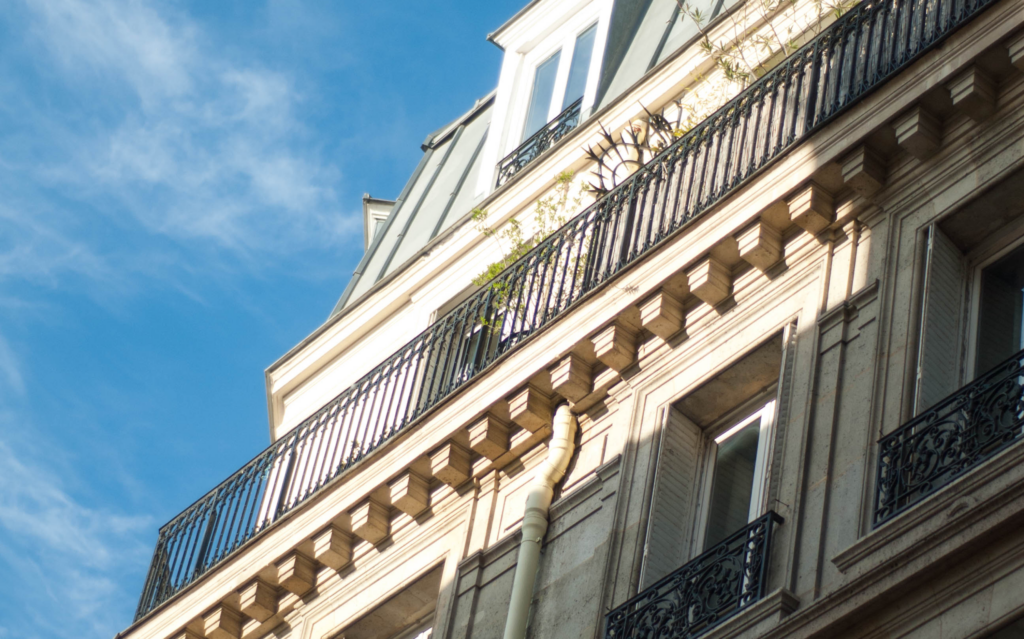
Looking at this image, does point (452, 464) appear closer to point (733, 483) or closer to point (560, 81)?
point (733, 483)

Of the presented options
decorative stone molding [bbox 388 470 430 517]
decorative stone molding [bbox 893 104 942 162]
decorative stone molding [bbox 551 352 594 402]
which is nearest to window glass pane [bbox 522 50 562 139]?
decorative stone molding [bbox 388 470 430 517]

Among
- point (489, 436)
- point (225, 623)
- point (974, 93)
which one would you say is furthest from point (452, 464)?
point (974, 93)

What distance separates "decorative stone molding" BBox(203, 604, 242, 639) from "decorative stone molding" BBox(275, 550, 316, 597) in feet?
1.80

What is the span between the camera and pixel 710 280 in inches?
368

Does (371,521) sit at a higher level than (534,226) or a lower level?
lower

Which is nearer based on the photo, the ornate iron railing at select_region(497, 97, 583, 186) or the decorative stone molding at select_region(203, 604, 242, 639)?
the decorative stone molding at select_region(203, 604, 242, 639)

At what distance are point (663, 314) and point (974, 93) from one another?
6.79 ft

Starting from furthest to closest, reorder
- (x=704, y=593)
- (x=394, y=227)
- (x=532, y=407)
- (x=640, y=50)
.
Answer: (x=394, y=227) → (x=640, y=50) → (x=532, y=407) → (x=704, y=593)

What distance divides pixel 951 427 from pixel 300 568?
5.14 m

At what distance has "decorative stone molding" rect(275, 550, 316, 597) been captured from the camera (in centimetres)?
1128

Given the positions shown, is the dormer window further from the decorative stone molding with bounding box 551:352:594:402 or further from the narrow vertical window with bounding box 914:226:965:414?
the narrow vertical window with bounding box 914:226:965:414

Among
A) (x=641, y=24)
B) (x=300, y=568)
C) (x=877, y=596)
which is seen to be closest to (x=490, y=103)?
(x=641, y=24)

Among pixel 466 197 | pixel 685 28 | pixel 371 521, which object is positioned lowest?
pixel 371 521

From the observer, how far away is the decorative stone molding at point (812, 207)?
897 centimetres
